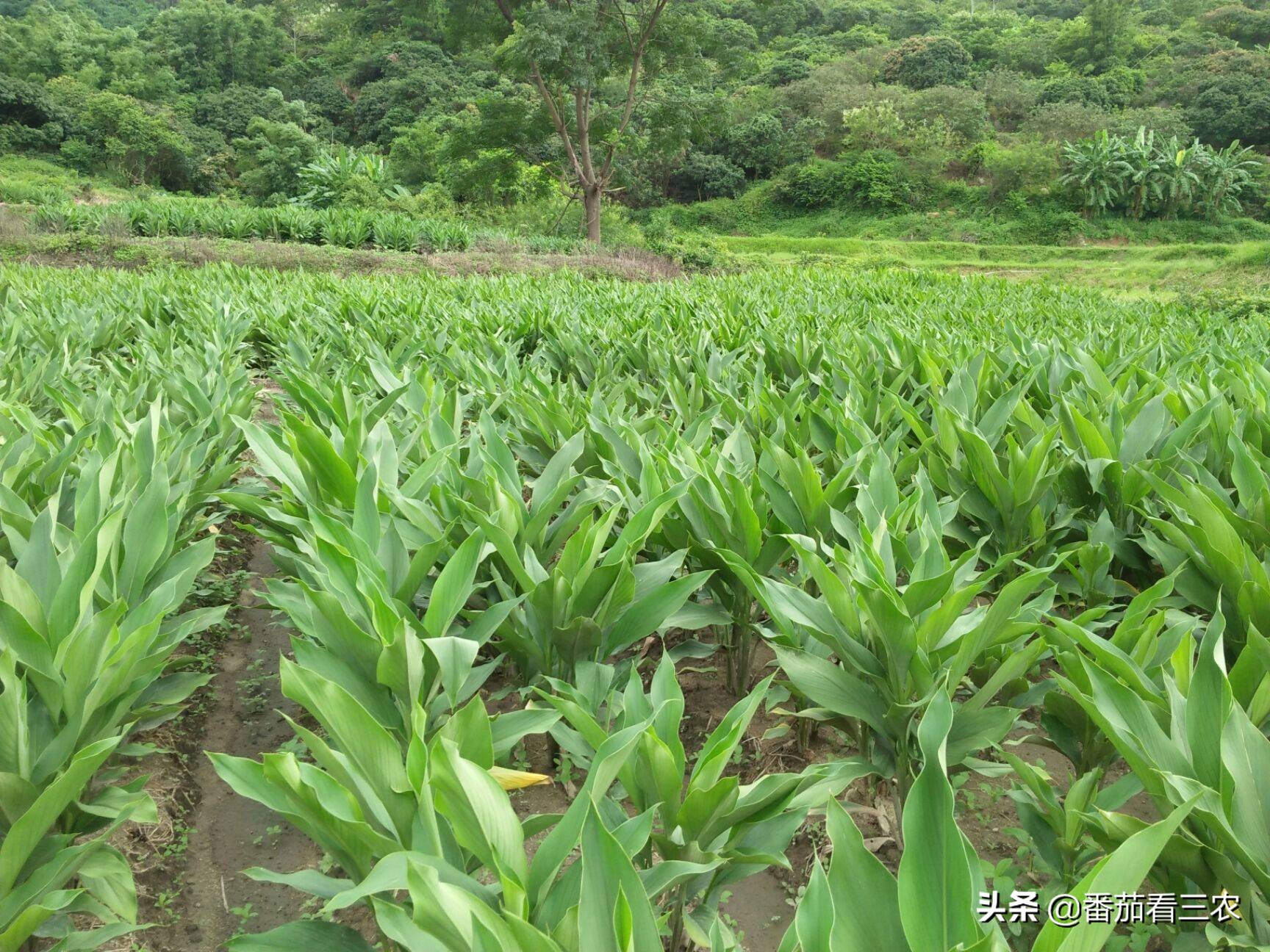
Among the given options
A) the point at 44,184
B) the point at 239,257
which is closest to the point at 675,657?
the point at 239,257

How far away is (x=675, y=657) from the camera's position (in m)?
1.80

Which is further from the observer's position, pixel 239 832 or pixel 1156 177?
pixel 1156 177

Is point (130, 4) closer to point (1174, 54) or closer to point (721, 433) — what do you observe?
point (1174, 54)

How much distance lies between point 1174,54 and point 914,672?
6072 cm

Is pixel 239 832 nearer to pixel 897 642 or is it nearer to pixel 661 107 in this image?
pixel 897 642

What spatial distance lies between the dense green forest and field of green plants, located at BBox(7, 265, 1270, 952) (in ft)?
59.4

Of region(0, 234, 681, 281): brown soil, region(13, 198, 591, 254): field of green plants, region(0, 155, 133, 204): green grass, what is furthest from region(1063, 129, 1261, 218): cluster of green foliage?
region(0, 155, 133, 204): green grass

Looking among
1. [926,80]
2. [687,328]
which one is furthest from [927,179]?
[687,328]

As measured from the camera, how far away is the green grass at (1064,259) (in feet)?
65.8

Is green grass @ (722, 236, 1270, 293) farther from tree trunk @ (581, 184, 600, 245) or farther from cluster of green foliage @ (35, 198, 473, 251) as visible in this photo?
cluster of green foliage @ (35, 198, 473, 251)

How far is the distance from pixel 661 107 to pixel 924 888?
2173 centimetres

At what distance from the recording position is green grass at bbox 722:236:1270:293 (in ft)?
65.8

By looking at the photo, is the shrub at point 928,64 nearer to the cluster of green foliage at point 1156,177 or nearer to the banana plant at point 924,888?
the cluster of green foliage at point 1156,177

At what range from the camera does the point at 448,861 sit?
1062 millimetres
